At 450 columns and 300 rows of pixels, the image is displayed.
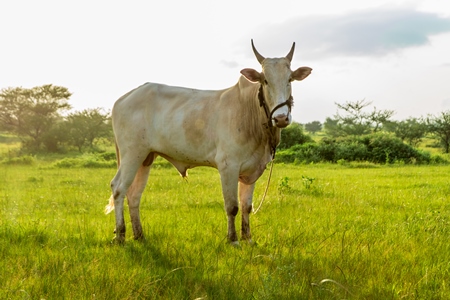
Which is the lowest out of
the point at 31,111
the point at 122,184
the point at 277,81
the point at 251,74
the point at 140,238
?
the point at 140,238

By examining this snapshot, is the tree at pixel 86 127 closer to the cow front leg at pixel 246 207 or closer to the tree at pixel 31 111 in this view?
the tree at pixel 31 111

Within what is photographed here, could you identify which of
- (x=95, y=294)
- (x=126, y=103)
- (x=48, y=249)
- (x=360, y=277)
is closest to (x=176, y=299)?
(x=95, y=294)

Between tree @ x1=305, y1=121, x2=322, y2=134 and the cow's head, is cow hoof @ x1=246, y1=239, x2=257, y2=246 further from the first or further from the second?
tree @ x1=305, y1=121, x2=322, y2=134

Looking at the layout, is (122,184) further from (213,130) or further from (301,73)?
(301,73)

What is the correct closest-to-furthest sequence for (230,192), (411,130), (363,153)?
(230,192)
(363,153)
(411,130)

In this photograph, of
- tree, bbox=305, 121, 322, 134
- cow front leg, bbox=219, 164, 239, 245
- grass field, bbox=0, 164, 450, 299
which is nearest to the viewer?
grass field, bbox=0, 164, 450, 299

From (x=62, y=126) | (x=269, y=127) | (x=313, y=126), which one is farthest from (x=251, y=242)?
(x=313, y=126)

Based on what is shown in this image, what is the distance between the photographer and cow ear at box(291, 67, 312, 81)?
5.19 m

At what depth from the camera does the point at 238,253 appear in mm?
4848

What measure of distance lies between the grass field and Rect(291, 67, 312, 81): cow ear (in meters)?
1.96

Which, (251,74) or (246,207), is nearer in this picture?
(251,74)

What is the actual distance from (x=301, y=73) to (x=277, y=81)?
1.51ft

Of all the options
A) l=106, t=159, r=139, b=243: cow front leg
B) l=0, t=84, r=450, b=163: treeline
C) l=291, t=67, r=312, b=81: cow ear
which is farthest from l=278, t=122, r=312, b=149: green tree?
l=291, t=67, r=312, b=81: cow ear

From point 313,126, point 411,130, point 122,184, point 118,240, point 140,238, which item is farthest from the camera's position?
point 313,126
